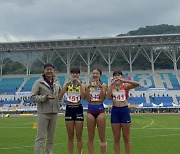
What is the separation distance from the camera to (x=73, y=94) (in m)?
7.52

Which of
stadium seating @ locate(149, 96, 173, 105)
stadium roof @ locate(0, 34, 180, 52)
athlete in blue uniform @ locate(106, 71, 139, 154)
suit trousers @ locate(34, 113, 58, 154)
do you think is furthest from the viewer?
stadium roof @ locate(0, 34, 180, 52)

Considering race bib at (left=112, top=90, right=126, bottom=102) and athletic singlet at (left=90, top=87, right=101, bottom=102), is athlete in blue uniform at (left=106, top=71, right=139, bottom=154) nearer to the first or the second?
race bib at (left=112, top=90, right=126, bottom=102)

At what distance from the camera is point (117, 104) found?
24.3 feet

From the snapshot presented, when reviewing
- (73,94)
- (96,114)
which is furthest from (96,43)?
(96,114)

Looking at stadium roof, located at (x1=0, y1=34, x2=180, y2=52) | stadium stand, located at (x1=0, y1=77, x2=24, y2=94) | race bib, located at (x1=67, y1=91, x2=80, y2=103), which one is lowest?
race bib, located at (x1=67, y1=91, x2=80, y2=103)

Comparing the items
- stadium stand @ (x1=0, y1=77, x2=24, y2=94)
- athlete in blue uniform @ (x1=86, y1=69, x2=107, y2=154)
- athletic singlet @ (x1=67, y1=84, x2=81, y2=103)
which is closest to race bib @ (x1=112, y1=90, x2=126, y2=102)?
athlete in blue uniform @ (x1=86, y1=69, x2=107, y2=154)

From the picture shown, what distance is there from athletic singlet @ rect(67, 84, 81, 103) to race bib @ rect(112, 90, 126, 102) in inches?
33.0

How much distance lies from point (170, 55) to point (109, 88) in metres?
50.6

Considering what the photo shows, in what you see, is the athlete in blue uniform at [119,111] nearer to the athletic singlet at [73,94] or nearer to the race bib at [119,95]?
the race bib at [119,95]

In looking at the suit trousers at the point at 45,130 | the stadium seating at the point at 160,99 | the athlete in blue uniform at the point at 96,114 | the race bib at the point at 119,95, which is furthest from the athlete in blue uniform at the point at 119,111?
the stadium seating at the point at 160,99

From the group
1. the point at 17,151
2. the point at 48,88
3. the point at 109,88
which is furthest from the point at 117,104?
the point at 17,151

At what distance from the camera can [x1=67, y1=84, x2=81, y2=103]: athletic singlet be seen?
748 centimetres

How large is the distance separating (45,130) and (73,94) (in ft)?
3.42

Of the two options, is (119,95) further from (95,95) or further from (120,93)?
(95,95)
